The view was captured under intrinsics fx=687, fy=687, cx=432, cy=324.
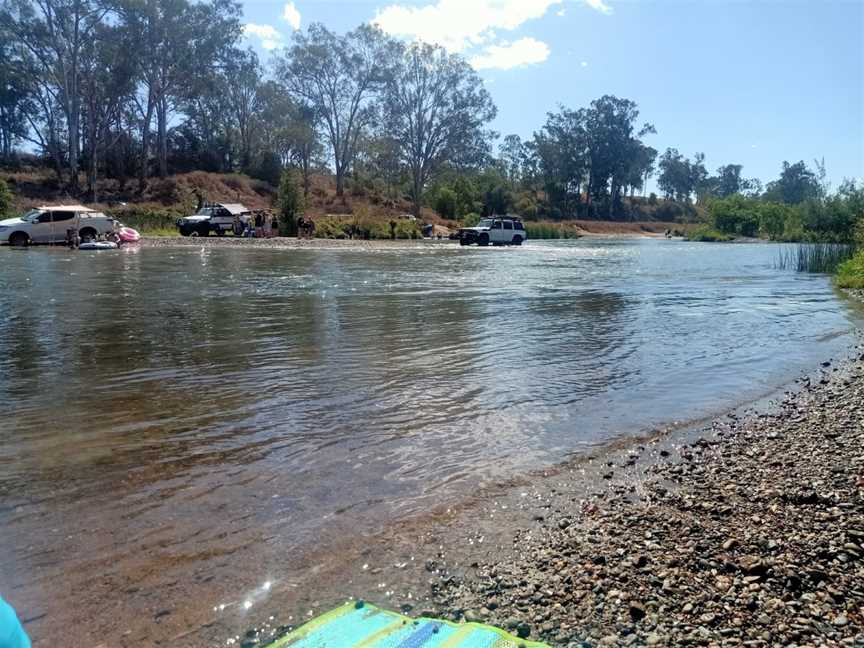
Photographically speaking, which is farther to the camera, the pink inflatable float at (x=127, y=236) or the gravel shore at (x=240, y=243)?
the gravel shore at (x=240, y=243)

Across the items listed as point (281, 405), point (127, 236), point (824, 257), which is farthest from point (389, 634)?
point (127, 236)

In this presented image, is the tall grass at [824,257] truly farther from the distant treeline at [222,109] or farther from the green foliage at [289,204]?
the green foliage at [289,204]

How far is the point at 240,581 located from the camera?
13.2 ft

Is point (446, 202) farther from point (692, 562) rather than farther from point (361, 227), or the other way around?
point (692, 562)

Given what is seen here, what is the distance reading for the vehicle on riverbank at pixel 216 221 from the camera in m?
49.2

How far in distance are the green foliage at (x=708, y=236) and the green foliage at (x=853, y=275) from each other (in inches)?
2391

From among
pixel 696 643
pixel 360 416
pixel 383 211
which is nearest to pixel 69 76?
pixel 383 211

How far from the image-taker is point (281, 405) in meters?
7.83

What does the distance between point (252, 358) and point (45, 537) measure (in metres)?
6.04

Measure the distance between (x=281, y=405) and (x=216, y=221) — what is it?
4508 cm

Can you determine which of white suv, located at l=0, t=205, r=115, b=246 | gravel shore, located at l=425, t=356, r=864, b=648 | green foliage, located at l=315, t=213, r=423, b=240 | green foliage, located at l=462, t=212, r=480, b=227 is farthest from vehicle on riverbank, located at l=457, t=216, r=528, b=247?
gravel shore, located at l=425, t=356, r=864, b=648

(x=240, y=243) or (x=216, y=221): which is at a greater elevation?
(x=216, y=221)

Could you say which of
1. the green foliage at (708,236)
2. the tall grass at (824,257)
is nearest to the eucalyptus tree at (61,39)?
→ the tall grass at (824,257)

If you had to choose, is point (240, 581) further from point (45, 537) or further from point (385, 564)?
point (45, 537)
